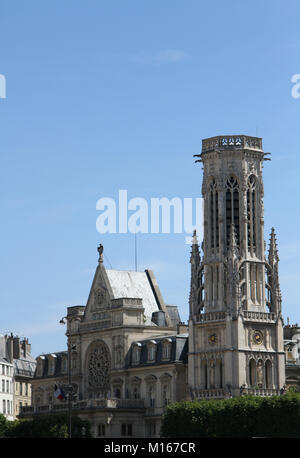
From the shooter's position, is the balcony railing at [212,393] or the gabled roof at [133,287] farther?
the gabled roof at [133,287]

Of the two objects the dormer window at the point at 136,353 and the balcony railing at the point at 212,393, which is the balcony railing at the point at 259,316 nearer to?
the balcony railing at the point at 212,393

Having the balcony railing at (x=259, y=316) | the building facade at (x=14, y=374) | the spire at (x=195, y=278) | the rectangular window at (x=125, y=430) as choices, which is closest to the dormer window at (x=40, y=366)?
the building facade at (x=14, y=374)

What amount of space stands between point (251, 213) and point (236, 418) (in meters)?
26.5

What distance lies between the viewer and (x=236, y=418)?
4724 inches

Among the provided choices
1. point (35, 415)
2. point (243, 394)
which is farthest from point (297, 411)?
point (35, 415)

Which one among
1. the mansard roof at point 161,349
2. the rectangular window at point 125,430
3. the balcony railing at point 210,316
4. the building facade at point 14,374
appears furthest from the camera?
the building facade at point 14,374

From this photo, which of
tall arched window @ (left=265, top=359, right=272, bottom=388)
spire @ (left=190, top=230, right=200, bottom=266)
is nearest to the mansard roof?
spire @ (left=190, top=230, right=200, bottom=266)

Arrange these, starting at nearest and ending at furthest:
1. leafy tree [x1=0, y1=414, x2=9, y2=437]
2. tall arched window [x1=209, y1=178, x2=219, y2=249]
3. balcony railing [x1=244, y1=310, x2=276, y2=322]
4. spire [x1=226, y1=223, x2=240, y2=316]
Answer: spire [x1=226, y1=223, x2=240, y2=316] < balcony railing [x1=244, y1=310, x2=276, y2=322] < tall arched window [x1=209, y1=178, x2=219, y2=249] < leafy tree [x1=0, y1=414, x2=9, y2=437]

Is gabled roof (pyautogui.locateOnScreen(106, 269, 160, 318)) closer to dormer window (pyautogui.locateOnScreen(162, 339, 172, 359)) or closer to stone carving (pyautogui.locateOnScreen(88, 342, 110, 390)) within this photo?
stone carving (pyautogui.locateOnScreen(88, 342, 110, 390))

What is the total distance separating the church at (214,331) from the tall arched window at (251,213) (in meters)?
0.11

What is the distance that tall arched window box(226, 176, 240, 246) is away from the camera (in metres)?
136

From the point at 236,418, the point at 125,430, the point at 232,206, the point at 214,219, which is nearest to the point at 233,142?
the point at 232,206

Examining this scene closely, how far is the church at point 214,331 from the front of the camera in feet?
439

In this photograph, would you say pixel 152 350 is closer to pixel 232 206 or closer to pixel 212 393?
pixel 212 393
